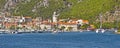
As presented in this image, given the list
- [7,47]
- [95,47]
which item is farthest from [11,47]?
[95,47]

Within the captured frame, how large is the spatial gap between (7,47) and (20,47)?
8.06 ft

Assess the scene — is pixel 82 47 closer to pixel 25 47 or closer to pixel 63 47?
pixel 63 47

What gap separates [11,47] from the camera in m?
112

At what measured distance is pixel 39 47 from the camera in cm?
A: 11294

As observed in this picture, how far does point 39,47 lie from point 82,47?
8.13 meters

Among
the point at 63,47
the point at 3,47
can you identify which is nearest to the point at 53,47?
the point at 63,47

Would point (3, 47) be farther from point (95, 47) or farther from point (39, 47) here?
point (95, 47)

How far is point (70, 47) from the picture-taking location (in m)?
112

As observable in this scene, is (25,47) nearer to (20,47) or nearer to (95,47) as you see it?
(20,47)

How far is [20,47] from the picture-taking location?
112500mm

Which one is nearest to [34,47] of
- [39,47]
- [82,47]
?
[39,47]

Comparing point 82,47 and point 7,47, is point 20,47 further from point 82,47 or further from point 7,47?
point 82,47

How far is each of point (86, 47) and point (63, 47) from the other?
4.40 metres

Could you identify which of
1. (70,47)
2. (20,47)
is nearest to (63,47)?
(70,47)
